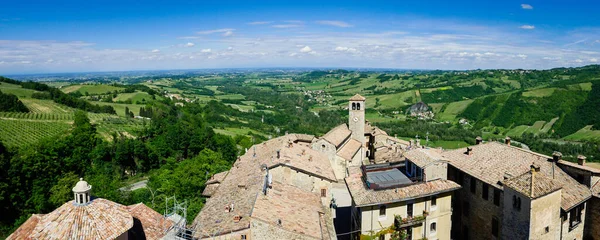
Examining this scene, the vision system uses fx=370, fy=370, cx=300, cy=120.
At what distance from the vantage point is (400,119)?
148m

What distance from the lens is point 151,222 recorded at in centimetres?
2694

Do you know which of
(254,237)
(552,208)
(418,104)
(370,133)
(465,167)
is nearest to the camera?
(254,237)

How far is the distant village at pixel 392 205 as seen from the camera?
928 inches

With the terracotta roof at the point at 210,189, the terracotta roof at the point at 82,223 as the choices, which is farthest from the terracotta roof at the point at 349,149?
the terracotta roof at the point at 82,223

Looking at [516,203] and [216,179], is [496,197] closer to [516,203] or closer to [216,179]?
[516,203]

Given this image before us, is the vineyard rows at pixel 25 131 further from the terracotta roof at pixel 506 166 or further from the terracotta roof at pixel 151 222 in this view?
the terracotta roof at pixel 506 166

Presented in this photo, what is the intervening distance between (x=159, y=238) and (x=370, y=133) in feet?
143

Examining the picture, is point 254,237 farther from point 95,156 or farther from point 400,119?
point 400,119

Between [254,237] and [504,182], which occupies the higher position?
[504,182]

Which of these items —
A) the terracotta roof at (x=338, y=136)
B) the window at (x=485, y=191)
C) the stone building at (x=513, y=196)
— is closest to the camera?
the stone building at (x=513, y=196)

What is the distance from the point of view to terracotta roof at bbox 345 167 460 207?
95.2 feet

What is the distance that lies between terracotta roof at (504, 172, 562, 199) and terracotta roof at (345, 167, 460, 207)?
507cm

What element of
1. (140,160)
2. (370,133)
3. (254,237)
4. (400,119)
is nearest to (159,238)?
(254,237)

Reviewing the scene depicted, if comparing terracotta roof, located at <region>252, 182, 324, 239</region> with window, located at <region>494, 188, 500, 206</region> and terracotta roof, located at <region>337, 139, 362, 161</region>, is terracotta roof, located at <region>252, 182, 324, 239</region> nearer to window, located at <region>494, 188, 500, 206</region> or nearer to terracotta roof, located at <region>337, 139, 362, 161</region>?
window, located at <region>494, 188, 500, 206</region>
